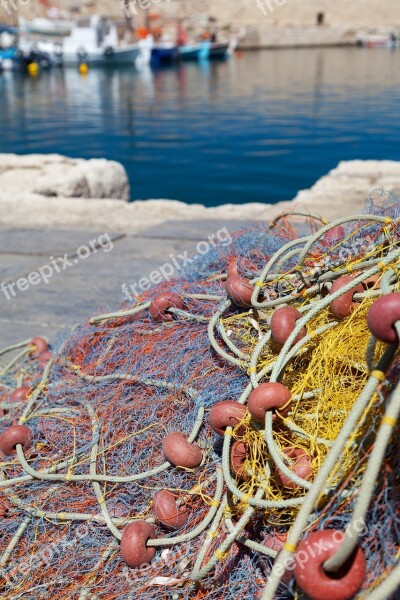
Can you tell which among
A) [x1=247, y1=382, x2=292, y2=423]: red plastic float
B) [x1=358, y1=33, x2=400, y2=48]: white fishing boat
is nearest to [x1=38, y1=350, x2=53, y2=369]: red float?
[x1=247, y1=382, x2=292, y2=423]: red plastic float

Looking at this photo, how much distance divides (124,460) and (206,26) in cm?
5495

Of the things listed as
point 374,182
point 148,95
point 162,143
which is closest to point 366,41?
point 148,95

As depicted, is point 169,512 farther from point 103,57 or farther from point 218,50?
point 218,50

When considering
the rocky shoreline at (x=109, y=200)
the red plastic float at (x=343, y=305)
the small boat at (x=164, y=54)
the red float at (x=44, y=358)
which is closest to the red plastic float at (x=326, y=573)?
the red plastic float at (x=343, y=305)

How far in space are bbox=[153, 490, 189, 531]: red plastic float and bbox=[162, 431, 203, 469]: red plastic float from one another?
11 cm

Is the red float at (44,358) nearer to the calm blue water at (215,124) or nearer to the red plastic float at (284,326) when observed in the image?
the red plastic float at (284,326)

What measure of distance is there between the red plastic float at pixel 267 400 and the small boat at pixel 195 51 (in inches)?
1737

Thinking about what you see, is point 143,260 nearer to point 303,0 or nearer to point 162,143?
point 162,143

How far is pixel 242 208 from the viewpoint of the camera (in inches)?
249

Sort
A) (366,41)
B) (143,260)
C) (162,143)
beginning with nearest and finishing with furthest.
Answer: (143,260), (162,143), (366,41)

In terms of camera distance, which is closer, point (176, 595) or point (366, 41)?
point (176, 595)

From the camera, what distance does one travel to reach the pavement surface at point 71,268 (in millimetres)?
3926

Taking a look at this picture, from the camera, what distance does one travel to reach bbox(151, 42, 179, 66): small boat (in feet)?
133

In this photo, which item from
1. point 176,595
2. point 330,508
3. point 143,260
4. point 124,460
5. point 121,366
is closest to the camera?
point 330,508
